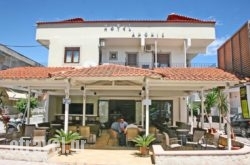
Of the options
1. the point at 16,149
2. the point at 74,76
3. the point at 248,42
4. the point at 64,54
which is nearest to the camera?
the point at 16,149

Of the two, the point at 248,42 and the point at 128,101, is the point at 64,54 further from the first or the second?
the point at 248,42

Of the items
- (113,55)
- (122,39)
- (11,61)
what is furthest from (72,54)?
(11,61)

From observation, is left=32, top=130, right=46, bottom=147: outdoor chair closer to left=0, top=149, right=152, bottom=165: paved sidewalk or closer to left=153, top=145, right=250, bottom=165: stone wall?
left=0, top=149, right=152, bottom=165: paved sidewalk

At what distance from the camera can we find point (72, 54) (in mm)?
24688

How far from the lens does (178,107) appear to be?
25.0m

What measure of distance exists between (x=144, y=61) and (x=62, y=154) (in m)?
14.8

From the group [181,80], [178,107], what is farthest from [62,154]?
[178,107]

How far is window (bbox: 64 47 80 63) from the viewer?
24.5m

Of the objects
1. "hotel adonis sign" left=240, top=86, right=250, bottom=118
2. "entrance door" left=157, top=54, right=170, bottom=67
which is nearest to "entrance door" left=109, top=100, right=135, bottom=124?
"entrance door" left=157, top=54, right=170, bottom=67

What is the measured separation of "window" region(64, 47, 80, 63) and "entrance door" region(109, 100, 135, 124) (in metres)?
5.14

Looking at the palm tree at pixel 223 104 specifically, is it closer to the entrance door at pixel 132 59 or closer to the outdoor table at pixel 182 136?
the outdoor table at pixel 182 136

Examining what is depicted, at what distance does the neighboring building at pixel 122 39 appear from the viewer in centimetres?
2439

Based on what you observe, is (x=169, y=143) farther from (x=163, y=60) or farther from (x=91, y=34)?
(x=91, y=34)

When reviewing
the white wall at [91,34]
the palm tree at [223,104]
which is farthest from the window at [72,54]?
the palm tree at [223,104]
